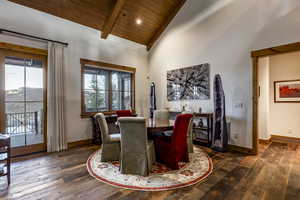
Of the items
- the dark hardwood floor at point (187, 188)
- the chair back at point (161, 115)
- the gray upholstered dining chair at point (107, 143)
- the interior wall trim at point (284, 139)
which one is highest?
the chair back at point (161, 115)

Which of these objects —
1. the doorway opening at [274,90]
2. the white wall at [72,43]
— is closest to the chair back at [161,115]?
the white wall at [72,43]

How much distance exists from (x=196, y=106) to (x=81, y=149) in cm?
326

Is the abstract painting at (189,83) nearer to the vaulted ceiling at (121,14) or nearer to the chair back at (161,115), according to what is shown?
the chair back at (161,115)

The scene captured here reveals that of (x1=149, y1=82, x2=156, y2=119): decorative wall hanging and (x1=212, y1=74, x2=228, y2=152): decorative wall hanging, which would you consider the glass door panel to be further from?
(x1=212, y1=74, x2=228, y2=152): decorative wall hanging


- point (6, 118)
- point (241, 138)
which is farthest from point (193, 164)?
point (6, 118)

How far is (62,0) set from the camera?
3.55 metres

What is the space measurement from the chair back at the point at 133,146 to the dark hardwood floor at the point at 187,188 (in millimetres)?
418

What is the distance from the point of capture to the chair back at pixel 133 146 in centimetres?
230

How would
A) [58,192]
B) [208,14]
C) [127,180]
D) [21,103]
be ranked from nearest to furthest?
[58,192] → [127,180] → [21,103] → [208,14]

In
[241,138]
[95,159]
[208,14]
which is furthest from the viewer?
[208,14]

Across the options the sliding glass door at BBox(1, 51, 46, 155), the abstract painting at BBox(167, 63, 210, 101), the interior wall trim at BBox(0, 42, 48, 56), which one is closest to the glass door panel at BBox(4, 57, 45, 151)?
the sliding glass door at BBox(1, 51, 46, 155)

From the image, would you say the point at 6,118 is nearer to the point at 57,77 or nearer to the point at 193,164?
the point at 57,77

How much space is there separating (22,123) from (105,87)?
222cm

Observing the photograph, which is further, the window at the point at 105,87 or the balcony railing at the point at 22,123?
the window at the point at 105,87
